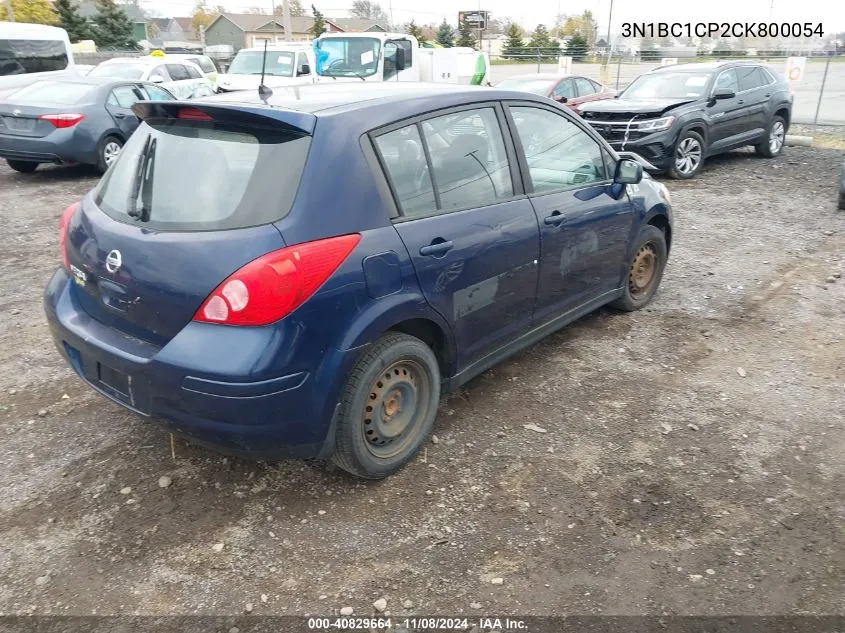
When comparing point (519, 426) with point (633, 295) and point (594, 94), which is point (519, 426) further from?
point (594, 94)

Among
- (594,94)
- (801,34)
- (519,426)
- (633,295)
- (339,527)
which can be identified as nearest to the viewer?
(339,527)

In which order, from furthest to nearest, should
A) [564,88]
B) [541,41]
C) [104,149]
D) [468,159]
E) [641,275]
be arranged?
[541,41] → [564,88] → [104,149] → [641,275] → [468,159]

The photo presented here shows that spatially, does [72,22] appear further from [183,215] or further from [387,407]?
[387,407]

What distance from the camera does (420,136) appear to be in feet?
11.2

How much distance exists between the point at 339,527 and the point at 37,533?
1.30 metres

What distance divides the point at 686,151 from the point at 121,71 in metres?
13.3

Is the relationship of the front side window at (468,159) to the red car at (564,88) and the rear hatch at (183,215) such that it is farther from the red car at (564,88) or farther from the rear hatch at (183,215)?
the red car at (564,88)

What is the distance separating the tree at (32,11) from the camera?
49.0 metres

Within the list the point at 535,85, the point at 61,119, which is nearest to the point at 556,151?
the point at 61,119

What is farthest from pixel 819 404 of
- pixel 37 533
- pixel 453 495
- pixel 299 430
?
pixel 37 533

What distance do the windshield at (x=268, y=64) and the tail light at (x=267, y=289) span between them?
→ 1680 centimetres

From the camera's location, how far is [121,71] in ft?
55.9

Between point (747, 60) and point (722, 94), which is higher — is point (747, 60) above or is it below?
above

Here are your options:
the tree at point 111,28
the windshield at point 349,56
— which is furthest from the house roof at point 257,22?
the windshield at point 349,56
